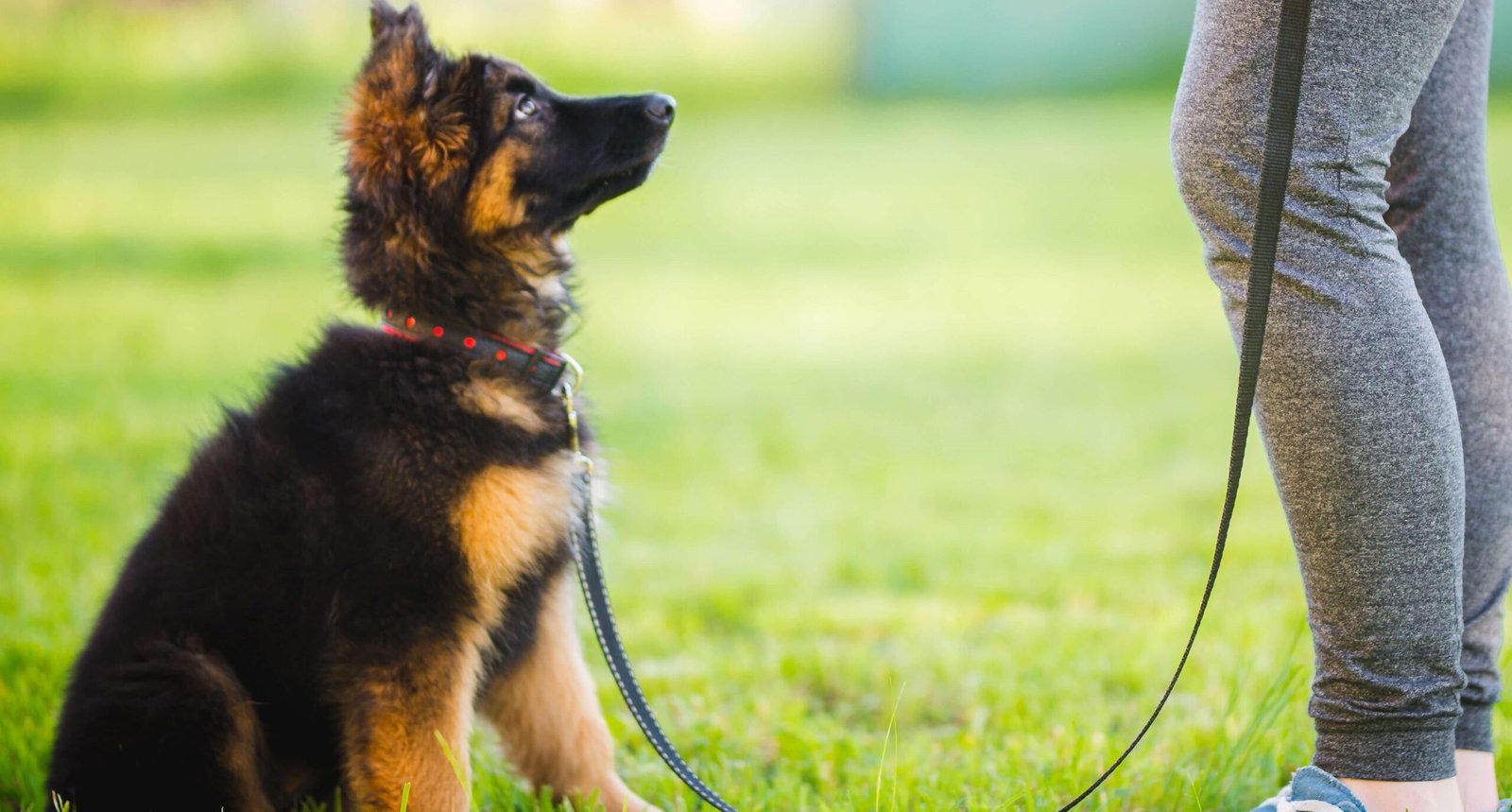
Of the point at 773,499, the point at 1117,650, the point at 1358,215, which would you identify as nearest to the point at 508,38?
the point at 773,499

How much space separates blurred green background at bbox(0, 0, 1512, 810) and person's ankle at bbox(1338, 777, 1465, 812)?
49 cm

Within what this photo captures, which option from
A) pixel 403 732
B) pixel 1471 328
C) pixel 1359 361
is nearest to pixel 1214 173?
pixel 1359 361

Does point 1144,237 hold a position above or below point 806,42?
below

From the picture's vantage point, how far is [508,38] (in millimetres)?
18719

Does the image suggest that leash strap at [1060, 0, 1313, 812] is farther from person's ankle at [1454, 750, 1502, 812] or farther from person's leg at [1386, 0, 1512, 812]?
person's ankle at [1454, 750, 1502, 812]

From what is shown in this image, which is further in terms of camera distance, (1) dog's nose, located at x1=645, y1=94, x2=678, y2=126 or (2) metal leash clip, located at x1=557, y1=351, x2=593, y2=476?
(1) dog's nose, located at x1=645, y1=94, x2=678, y2=126

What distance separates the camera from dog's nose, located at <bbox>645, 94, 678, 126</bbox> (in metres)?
2.84

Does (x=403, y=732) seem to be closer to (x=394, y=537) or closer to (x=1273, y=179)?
(x=394, y=537)

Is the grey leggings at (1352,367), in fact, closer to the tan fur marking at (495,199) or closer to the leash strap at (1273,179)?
the leash strap at (1273,179)

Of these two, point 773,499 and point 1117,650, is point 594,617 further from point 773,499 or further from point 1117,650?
point 773,499

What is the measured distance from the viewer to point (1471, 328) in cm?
224

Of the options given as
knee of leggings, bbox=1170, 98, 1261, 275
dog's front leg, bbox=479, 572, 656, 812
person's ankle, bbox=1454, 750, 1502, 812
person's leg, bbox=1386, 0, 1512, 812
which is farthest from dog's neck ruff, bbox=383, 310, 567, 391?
person's ankle, bbox=1454, 750, 1502, 812

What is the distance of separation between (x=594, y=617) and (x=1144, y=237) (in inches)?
437

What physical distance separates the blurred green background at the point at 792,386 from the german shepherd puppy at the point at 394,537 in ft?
0.63
